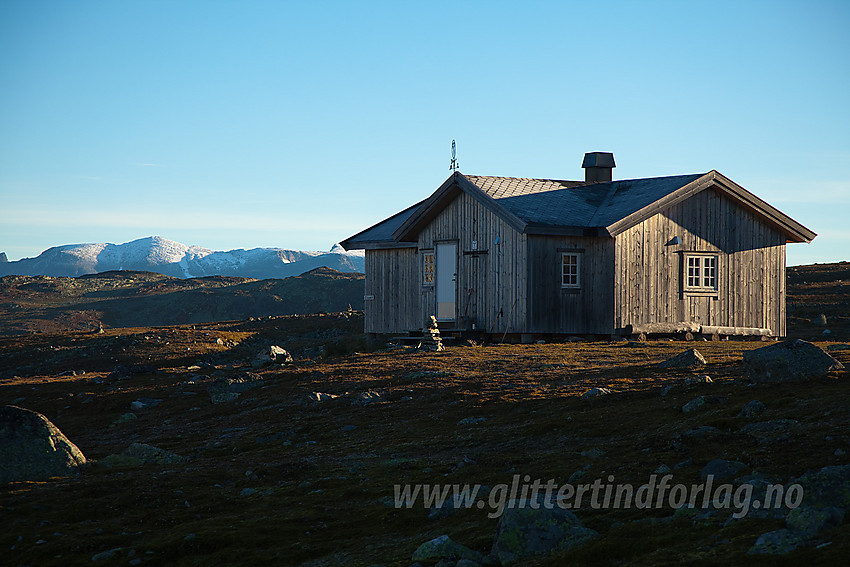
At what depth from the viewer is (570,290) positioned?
2770 cm

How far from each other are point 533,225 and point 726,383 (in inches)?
519

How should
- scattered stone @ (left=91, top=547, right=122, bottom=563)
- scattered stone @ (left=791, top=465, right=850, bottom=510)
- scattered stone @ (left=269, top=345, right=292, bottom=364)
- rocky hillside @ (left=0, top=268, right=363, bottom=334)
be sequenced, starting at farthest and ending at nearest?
A: rocky hillside @ (left=0, top=268, right=363, bottom=334) → scattered stone @ (left=269, top=345, right=292, bottom=364) → scattered stone @ (left=91, top=547, right=122, bottom=563) → scattered stone @ (left=791, top=465, right=850, bottom=510)

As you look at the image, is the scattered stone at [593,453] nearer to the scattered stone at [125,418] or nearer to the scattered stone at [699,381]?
the scattered stone at [699,381]

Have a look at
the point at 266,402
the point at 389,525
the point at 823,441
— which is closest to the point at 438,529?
the point at 389,525

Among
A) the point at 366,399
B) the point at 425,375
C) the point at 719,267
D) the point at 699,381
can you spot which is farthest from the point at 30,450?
the point at 719,267

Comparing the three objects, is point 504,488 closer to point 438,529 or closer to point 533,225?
point 438,529

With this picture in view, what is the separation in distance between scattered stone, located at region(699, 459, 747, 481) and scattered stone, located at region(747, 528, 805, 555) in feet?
7.17

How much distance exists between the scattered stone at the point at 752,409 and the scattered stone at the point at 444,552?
533 cm

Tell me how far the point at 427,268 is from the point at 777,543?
2564cm

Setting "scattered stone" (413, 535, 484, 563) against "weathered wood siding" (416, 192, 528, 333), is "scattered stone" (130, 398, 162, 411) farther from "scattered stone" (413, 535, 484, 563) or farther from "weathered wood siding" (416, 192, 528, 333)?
"scattered stone" (413, 535, 484, 563)

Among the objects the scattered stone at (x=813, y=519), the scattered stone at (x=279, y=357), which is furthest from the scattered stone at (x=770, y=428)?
the scattered stone at (x=279, y=357)

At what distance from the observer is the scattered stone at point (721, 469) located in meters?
8.61

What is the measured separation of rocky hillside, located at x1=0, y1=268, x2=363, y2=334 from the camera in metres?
74.4

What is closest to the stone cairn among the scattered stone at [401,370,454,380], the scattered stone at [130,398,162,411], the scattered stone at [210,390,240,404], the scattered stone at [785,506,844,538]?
the scattered stone at [401,370,454,380]
